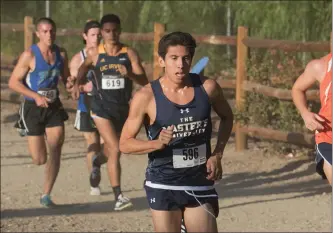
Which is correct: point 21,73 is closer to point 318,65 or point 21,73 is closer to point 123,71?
point 123,71

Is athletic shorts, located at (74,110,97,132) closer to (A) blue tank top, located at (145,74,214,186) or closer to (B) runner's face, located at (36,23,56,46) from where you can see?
(B) runner's face, located at (36,23,56,46)

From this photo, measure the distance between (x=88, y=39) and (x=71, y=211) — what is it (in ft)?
6.99

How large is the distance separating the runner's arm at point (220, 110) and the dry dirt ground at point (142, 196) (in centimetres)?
296

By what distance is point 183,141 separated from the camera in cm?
657

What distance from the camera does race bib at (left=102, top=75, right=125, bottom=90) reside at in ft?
34.9

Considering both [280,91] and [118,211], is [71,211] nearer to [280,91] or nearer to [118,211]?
[118,211]

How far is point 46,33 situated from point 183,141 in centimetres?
456

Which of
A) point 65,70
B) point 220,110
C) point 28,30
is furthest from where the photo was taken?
point 28,30

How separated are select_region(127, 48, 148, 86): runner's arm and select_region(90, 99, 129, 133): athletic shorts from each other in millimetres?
496

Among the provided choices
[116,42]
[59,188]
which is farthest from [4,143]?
[116,42]

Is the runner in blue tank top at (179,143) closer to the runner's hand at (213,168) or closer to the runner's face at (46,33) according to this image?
the runner's hand at (213,168)

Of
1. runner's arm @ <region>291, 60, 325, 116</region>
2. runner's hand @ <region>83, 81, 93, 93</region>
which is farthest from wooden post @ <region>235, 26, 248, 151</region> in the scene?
runner's arm @ <region>291, 60, 325, 116</region>

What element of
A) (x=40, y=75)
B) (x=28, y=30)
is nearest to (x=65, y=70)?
(x=40, y=75)

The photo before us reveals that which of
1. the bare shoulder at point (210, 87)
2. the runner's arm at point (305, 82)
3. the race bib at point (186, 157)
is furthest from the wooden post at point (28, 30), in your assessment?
the race bib at point (186, 157)
